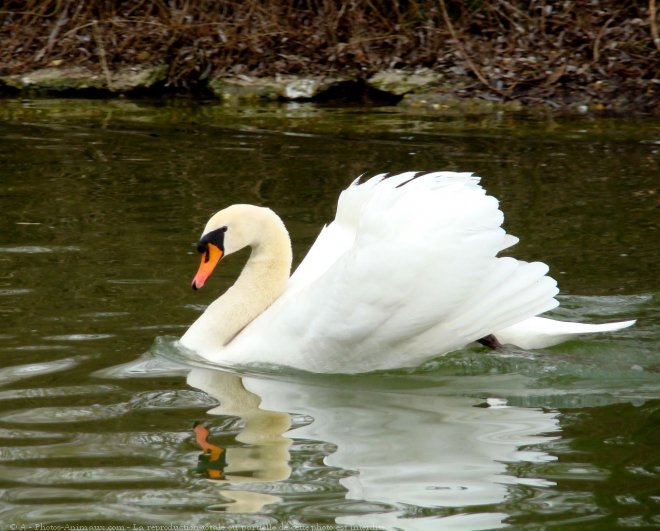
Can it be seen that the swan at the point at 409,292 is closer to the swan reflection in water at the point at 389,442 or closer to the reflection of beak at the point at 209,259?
the reflection of beak at the point at 209,259

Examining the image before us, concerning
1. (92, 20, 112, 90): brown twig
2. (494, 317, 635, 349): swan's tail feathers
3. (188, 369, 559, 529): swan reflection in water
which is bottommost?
(188, 369, 559, 529): swan reflection in water

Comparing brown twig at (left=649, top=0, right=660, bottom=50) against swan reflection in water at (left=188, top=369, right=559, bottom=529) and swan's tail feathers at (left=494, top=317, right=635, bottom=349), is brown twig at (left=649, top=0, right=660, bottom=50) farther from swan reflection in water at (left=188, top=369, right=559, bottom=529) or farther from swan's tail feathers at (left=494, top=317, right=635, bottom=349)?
swan reflection in water at (left=188, top=369, right=559, bottom=529)

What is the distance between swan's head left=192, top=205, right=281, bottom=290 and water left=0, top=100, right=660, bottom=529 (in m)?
0.44

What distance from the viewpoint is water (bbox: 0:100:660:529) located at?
398cm

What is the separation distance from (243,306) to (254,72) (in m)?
7.84

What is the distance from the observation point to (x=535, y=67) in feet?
42.2

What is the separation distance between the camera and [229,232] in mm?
5777

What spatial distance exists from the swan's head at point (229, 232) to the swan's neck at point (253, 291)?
0.02m

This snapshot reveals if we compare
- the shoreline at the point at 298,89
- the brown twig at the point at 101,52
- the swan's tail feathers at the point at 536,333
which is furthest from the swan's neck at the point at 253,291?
the brown twig at the point at 101,52

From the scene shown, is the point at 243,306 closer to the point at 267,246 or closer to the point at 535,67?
the point at 267,246

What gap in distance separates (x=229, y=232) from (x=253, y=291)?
31 cm

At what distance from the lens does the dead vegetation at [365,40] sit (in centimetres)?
1280

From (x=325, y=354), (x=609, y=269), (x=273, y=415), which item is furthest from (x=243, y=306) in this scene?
(x=609, y=269)

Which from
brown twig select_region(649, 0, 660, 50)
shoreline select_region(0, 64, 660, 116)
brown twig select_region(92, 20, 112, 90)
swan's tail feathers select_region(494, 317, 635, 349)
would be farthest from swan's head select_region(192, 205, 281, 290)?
brown twig select_region(649, 0, 660, 50)
